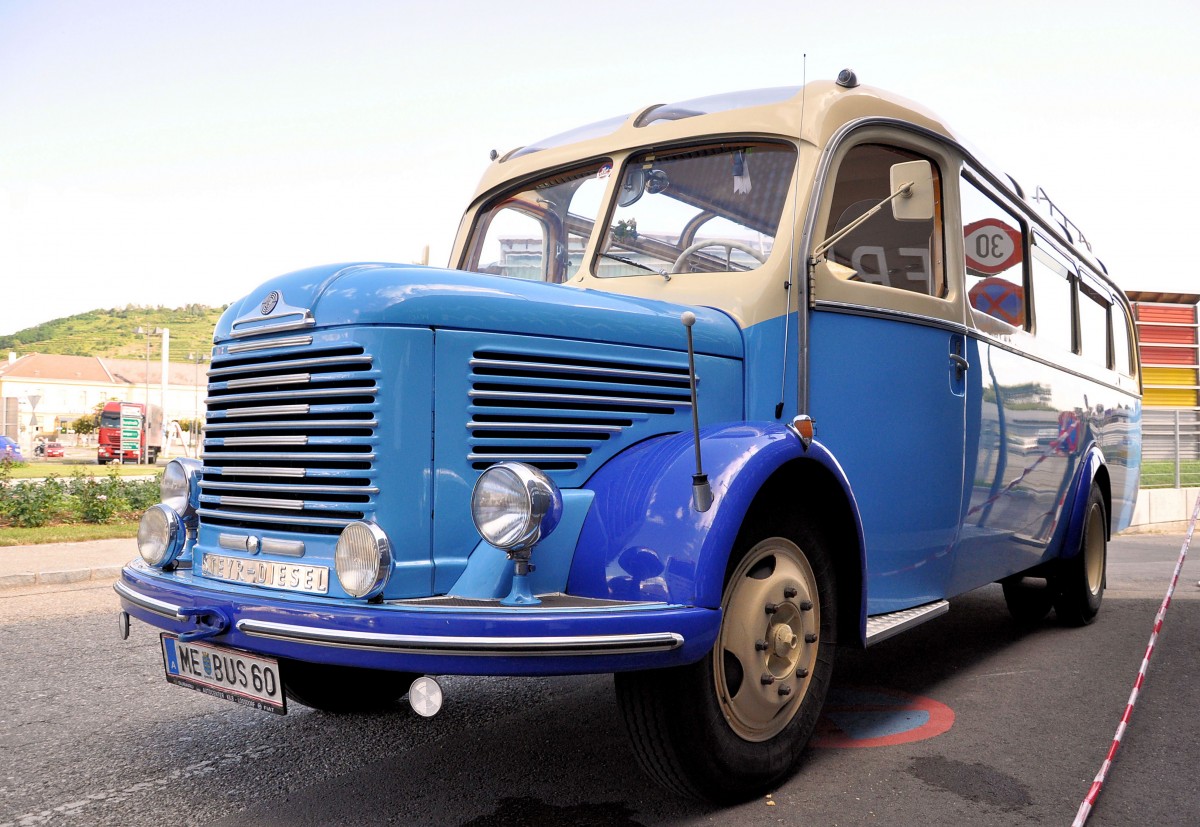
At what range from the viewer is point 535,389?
335 centimetres

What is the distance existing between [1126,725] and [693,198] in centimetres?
284

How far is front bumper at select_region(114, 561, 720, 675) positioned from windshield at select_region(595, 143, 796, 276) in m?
1.70

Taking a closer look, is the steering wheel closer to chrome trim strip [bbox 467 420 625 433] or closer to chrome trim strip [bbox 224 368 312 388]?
chrome trim strip [bbox 467 420 625 433]

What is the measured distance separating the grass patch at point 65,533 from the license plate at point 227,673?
9124mm

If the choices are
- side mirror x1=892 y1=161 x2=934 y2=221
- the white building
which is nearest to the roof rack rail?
side mirror x1=892 y1=161 x2=934 y2=221

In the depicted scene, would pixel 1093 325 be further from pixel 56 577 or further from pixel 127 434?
pixel 127 434

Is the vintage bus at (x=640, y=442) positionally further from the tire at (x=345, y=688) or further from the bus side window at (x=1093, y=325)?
the bus side window at (x=1093, y=325)

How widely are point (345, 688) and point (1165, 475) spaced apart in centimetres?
1775

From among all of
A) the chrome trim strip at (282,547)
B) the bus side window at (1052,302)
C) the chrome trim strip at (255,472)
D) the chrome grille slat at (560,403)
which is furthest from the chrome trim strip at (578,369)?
the bus side window at (1052,302)

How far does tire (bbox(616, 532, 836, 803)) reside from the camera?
122 inches

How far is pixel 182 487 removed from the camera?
3.81 metres

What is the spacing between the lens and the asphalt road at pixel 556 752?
3371 mm

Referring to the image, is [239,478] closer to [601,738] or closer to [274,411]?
[274,411]

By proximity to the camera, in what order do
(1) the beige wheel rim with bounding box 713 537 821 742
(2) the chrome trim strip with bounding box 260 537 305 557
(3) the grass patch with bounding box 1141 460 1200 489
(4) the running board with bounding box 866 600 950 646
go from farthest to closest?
(3) the grass patch with bounding box 1141 460 1200 489 → (4) the running board with bounding box 866 600 950 646 → (1) the beige wheel rim with bounding box 713 537 821 742 → (2) the chrome trim strip with bounding box 260 537 305 557
